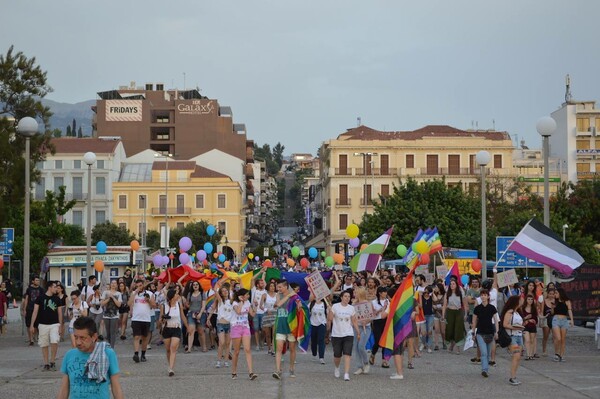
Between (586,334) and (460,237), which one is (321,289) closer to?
(586,334)

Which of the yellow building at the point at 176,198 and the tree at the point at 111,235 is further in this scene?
the yellow building at the point at 176,198

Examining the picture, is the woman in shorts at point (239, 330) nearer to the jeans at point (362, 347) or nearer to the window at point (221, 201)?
the jeans at point (362, 347)

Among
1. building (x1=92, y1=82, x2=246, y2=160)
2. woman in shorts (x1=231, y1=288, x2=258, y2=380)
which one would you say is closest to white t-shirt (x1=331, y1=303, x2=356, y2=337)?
woman in shorts (x1=231, y1=288, x2=258, y2=380)

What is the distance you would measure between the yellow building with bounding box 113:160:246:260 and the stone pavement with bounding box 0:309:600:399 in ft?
234

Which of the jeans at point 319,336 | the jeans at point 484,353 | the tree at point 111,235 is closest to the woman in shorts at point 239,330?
the jeans at point 319,336

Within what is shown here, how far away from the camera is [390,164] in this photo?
300 ft

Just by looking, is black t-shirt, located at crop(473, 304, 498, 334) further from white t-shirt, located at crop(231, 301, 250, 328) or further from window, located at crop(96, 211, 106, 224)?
window, located at crop(96, 211, 106, 224)

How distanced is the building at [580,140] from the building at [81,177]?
154ft

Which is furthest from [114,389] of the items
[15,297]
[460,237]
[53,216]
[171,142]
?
[171,142]

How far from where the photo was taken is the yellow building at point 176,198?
304 feet

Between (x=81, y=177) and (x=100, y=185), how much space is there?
1818 mm

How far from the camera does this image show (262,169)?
6486 inches

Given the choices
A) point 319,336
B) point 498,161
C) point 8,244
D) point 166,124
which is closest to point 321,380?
point 319,336

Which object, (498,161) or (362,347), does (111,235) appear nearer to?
(498,161)
